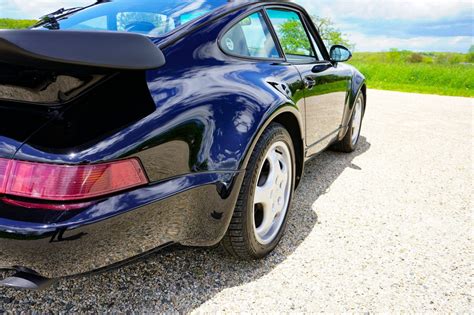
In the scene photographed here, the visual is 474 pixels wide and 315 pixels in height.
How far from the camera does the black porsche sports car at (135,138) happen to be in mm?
1314

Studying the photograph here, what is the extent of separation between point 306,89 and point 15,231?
1.97 meters

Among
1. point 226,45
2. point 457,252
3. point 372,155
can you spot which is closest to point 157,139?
point 226,45

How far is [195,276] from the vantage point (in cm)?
205

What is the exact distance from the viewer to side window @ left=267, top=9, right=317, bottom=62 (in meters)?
2.72

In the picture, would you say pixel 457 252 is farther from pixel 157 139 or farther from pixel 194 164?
pixel 157 139

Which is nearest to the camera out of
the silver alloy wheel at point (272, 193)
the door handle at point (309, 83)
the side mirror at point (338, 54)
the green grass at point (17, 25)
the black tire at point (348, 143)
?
the silver alloy wheel at point (272, 193)

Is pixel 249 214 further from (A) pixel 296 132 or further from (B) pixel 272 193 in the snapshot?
(A) pixel 296 132

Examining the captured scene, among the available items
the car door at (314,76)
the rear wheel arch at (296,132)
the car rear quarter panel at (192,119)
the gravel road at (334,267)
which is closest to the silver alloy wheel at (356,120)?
the car door at (314,76)

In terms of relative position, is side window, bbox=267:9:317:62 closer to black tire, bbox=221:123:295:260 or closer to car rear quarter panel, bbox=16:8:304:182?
car rear quarter panel, bbox=16:8:304:182

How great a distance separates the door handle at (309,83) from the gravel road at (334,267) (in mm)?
916

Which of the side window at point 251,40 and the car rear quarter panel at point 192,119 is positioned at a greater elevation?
the side window at point 251,40

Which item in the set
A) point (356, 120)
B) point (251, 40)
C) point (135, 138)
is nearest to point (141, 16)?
point (251, 40)

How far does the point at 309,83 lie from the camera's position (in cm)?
272

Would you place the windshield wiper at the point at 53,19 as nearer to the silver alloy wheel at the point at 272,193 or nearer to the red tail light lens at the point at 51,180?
the red tail light lens at the point at 51,180
